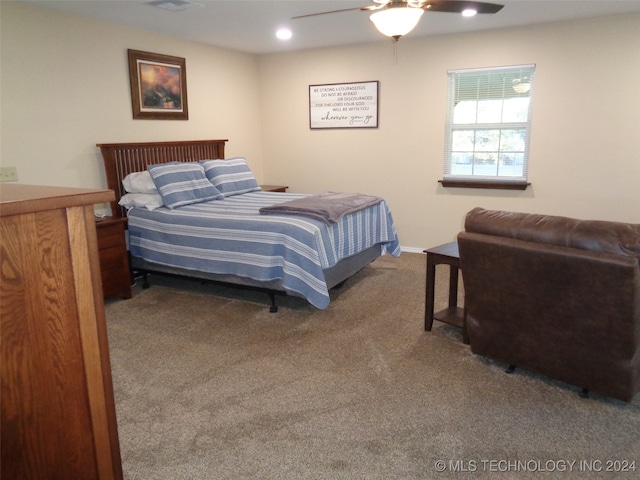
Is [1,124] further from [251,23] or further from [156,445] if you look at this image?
[156,445]

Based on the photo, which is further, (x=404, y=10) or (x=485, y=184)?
(x=485, y=184)

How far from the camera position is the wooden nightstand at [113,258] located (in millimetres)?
3738

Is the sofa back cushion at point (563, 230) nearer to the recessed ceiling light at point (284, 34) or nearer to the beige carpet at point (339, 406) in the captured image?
the beige carpet at point (339, 406)

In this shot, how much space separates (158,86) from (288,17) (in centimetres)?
153

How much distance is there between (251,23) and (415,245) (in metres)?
2.94

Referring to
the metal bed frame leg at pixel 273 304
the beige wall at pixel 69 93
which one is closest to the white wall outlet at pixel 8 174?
the beige wall at pixel 69 93

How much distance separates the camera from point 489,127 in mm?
4945

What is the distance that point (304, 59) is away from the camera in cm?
571

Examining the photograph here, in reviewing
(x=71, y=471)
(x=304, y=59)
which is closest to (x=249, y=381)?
(x=71, y=471)

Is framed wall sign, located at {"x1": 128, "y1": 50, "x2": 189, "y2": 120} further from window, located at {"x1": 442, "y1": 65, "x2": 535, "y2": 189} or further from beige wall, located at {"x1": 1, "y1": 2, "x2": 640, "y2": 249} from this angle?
window, located at {"x1": 442, "y1": 65, "x2": 535, "y2": 189}

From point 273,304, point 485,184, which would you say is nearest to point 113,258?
point 273,304

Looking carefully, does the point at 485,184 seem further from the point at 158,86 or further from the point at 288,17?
the point at 158,86

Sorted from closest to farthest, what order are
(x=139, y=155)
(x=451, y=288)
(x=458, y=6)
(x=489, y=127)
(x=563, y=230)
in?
1. (x=563, y=230)
2. (x=458, y=6)
3. (x=451, y=288)
4. (x=139, y=155)
5. (x=489, y=127)

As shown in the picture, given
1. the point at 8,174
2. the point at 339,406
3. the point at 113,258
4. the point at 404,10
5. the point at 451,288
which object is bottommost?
the point at 339,406
